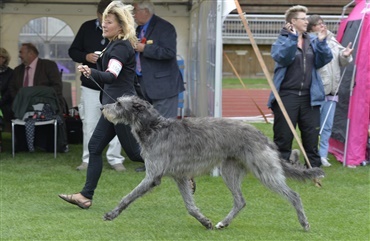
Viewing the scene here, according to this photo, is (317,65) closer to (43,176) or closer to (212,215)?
(212,215)

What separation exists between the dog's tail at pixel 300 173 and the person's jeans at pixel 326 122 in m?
4.09

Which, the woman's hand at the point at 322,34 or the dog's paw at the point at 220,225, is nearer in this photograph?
the dog's paw at the point at 220,225

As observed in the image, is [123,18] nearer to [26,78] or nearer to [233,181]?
[233,181]

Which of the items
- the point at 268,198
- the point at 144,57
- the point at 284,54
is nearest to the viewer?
the point at 268,198

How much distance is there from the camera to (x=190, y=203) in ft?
21.4

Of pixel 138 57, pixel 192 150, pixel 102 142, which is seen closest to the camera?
pixel 192 150

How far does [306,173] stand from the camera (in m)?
6.59

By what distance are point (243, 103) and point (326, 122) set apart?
45.4 feet

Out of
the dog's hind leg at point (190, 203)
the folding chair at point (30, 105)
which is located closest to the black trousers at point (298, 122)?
the dog's hind leg at point (190, 203)

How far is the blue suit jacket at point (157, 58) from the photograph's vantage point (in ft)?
31.1

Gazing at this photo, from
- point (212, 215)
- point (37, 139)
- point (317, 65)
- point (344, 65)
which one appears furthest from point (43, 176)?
point (344, 65)

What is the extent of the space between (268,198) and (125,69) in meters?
2.34

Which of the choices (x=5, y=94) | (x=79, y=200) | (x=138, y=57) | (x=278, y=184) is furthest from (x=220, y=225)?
(x=5, y=94)

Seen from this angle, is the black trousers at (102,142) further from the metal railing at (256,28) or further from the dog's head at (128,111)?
the metal railing at (256,28)
